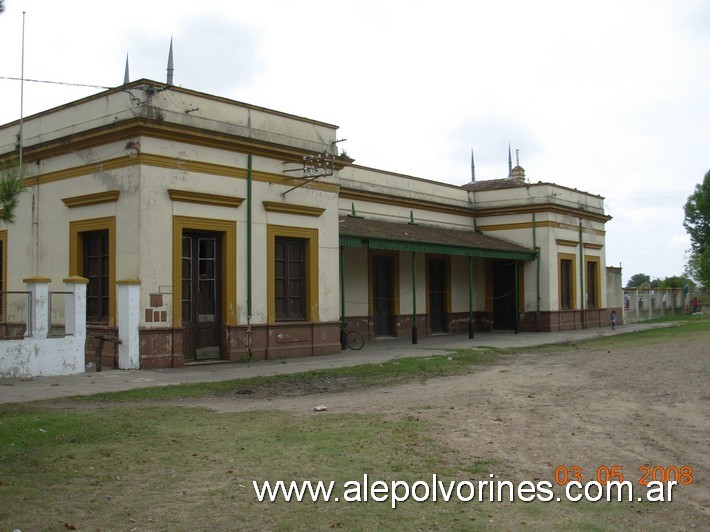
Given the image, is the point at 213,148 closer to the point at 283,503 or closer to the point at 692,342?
the point at 283,503

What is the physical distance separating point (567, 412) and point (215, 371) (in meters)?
7.12

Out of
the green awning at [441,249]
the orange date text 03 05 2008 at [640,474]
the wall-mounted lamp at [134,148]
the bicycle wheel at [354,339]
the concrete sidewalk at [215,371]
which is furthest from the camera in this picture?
the bicycle wheel at [354,339]

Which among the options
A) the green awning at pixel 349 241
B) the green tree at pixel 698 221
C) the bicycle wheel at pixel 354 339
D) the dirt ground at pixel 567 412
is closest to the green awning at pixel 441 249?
the green awning at pixel 349 241

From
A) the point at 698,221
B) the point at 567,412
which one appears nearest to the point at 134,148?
the point at 567,412

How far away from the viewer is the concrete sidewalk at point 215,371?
10.9m

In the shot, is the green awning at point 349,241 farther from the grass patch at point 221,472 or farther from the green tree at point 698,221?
the green tree at point 698,221

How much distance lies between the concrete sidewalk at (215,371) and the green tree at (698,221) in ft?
109

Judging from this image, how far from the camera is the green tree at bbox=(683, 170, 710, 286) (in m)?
49.0

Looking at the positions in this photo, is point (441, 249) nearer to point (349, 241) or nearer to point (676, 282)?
point (349, 241)

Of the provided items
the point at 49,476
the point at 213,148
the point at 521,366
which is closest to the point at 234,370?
the point at 213,148

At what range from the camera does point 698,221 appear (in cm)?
5034

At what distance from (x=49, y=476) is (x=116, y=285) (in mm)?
7967

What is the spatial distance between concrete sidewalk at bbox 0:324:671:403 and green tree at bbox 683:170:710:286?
33.3 meters

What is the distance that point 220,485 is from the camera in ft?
18.6
